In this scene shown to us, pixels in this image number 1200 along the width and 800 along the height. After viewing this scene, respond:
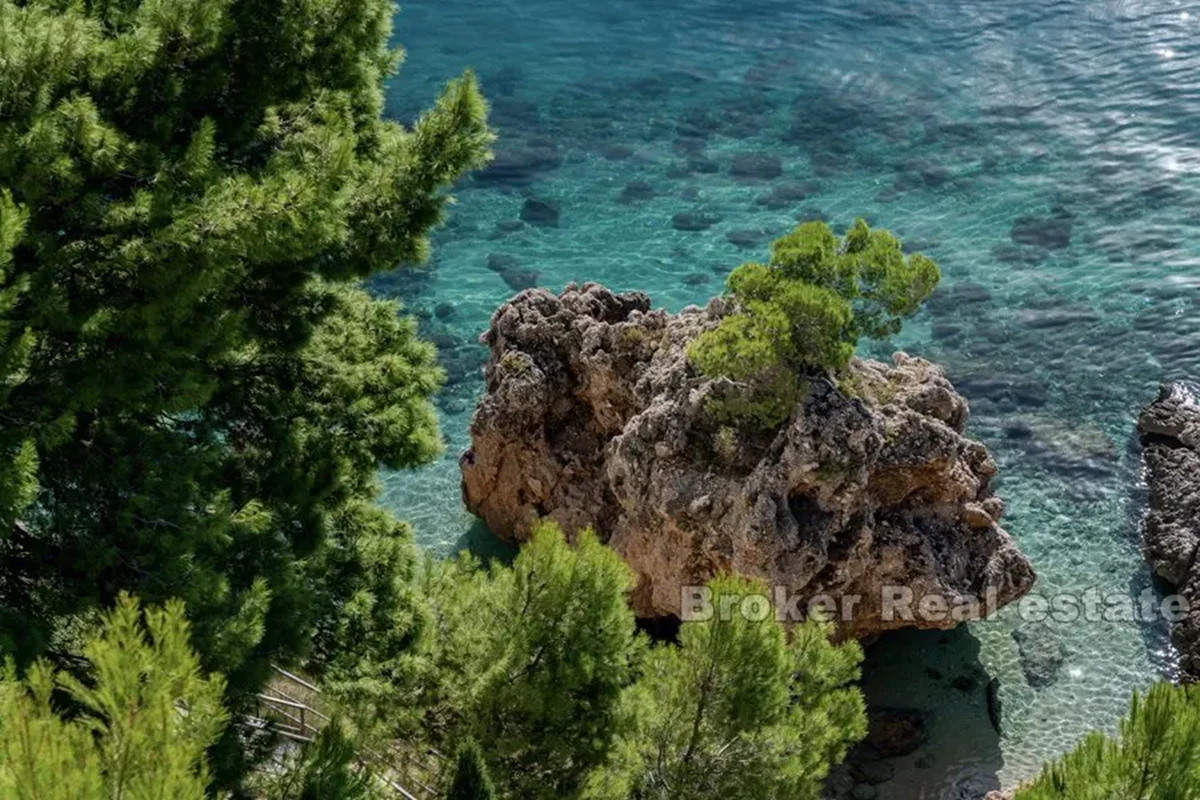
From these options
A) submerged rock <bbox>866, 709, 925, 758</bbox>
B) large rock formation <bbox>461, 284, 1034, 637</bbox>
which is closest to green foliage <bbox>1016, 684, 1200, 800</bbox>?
large rock formation <bbox>461, 284, 1034, 637</bbox>

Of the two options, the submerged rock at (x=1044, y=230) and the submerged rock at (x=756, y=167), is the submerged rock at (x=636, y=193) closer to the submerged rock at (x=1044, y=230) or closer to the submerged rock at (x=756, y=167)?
the submerged rock at (x=756, y=167)

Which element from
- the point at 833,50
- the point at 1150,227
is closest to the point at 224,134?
the point at 1150,227

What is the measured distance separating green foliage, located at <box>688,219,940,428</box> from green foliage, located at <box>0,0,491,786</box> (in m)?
4.65

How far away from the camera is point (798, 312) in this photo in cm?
1645

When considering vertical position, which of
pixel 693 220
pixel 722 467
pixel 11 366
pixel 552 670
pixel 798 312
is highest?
pixel 11 366

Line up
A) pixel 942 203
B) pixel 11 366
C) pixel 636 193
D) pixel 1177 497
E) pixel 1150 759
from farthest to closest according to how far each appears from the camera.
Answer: pixel 636 193
pixel 942 203
pixel 1177 497
pixel 11 366
pixel 1150 759

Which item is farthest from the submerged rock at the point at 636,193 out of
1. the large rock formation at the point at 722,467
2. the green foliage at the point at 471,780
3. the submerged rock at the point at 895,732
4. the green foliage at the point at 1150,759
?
A: the green foliage at the point at 1150,759

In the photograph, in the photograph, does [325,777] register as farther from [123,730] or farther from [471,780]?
[123,730]

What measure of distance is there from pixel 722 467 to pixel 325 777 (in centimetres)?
876

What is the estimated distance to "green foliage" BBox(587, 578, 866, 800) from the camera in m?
11.5

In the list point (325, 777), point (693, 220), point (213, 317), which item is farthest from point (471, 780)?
point (693, 220)

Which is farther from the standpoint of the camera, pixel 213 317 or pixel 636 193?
pixel 636 193

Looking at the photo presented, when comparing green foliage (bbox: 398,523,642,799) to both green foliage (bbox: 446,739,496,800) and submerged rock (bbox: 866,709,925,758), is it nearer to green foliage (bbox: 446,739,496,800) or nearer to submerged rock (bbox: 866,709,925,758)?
green foliage (bbox: 446,739,496,800)

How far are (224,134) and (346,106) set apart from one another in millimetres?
1364
